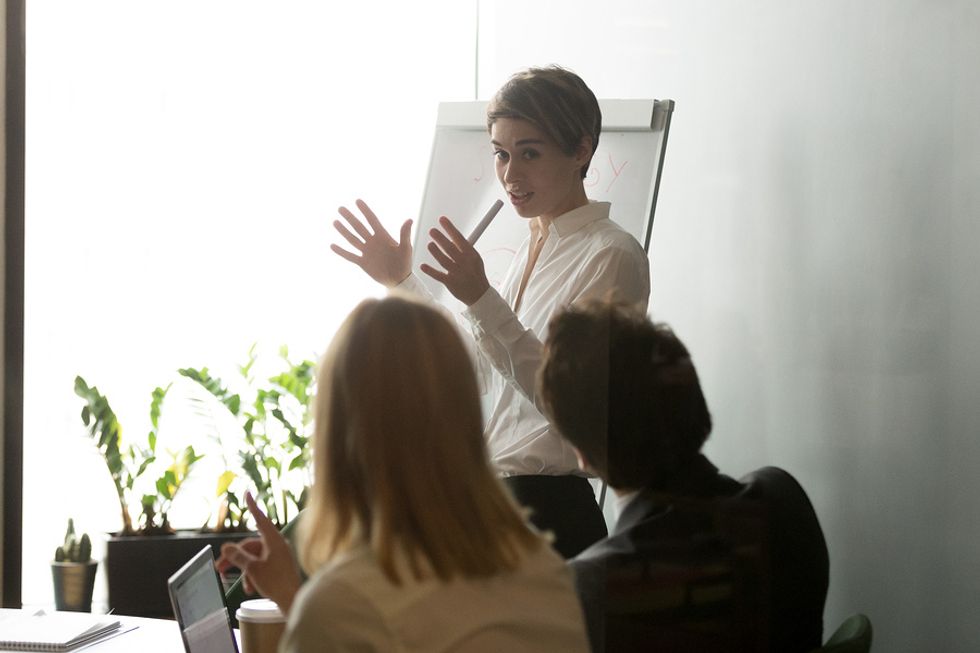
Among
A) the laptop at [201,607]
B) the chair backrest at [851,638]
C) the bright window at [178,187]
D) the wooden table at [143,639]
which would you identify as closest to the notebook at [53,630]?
the wooden table at [143,639]

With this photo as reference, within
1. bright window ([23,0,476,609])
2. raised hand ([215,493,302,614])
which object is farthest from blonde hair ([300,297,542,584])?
bright window ([23,0,476,609])

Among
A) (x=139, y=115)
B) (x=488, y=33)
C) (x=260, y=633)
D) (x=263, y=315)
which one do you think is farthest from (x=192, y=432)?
(x=260, y=633)

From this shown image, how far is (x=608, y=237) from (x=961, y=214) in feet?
1.66

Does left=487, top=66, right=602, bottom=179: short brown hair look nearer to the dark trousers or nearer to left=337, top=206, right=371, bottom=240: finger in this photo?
left=337, top=206, right=371, bottom=240: finger

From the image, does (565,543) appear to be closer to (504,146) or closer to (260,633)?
(260,633)

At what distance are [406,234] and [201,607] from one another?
64 cm

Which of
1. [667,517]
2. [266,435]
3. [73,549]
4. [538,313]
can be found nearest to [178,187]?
[266,435]

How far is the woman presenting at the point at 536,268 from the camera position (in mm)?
1535

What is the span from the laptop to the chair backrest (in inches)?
31.7

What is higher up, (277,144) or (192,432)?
(277,144)

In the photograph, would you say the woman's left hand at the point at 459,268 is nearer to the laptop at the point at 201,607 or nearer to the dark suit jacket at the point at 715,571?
the dark suit jacket at the point at 715,571

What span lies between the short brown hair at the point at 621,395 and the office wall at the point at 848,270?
6 centimetres

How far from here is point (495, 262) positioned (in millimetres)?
1806

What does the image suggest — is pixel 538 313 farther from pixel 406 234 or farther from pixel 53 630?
pixel 53 630
